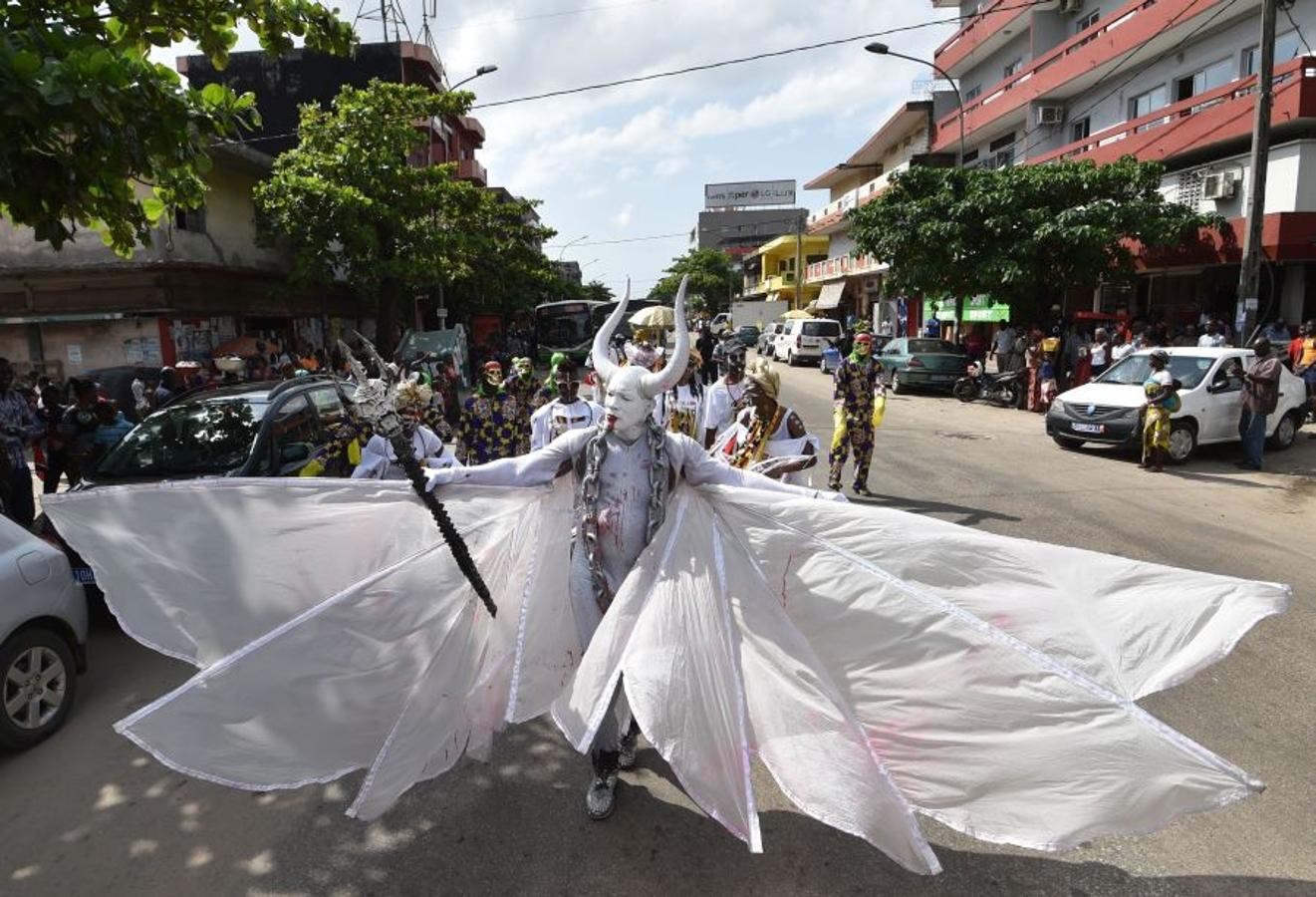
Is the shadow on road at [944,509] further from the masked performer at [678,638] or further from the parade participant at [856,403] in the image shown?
the masked performer at [678,638]

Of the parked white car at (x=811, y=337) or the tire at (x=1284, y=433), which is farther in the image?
the parked white car at (x=811, y=337)

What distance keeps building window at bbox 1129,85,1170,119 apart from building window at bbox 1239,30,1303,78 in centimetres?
278

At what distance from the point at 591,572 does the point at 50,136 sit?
3423 mm

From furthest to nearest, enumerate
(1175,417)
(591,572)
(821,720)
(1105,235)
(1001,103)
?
(1001,103) < (1105,235) < (1175,417) < (591,572) < (821,720)

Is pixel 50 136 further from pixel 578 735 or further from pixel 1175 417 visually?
pixel 1175 417

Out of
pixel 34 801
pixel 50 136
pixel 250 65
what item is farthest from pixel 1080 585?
pixel 250 65

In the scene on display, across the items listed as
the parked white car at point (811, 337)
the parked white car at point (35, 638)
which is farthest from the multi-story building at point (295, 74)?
the parked white car at point (35, 638)

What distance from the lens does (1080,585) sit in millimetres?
3064

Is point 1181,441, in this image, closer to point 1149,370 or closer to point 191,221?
point 1149,370

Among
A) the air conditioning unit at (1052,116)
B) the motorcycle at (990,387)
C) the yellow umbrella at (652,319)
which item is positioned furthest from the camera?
the air conditioning unit at (1052,116)

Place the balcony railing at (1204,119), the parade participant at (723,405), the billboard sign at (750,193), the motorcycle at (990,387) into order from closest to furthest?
the parade participant at (723,405) < the balcony railing at (1204,119) < the motorcycle at (990,387) < the billboard sign at (750,193)

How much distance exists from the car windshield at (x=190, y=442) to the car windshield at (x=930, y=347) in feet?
62.1

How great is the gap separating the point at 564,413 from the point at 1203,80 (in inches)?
862

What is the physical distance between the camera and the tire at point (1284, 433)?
12.2 meters
